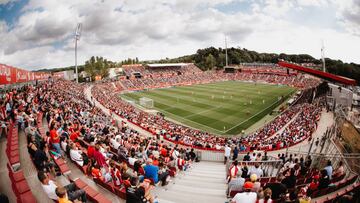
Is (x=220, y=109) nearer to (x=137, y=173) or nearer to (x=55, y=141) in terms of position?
(x=55, y=141)

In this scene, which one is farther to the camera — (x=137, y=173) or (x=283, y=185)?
(x=137, y=173)

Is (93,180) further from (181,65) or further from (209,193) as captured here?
(181,65)

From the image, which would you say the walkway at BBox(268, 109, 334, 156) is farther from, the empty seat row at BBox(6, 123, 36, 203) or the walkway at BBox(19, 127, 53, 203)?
the empty seat row at BBox(6, 123, 36, 203)

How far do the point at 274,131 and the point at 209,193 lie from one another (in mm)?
19902

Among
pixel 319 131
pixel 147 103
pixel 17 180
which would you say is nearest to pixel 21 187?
pixel 17 180

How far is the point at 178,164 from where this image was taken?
11.2 metres

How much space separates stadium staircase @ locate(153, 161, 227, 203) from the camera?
750 centimetres

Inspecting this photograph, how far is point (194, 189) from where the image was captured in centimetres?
849

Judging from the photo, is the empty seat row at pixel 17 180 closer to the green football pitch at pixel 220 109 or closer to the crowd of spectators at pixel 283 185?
the crowd of spectators at pixel 283 185

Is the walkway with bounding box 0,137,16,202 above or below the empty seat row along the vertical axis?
below

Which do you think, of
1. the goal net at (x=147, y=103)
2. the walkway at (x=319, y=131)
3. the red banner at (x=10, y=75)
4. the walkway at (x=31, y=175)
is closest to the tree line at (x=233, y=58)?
the walkway at (x=319, y=131)

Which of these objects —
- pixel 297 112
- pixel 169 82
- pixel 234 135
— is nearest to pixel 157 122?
pixel 234 135

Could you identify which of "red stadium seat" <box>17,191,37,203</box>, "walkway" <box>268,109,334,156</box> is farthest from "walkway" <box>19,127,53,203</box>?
"walkway" <box>268,109,334,156</box>

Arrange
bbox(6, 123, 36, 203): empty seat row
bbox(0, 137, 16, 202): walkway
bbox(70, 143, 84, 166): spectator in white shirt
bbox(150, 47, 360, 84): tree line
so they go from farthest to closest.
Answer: bbox(150, 47, 360, 84): tree line → bbox(70, 143, 84, 166): spectator in white shirt → bbox(0, 137, 16, 202): walkway → bbox(6, 123, 36, 203): empty seat row
